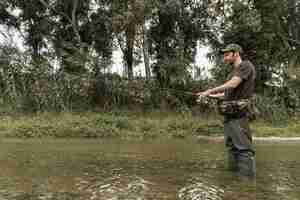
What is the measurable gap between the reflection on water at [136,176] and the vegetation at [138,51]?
806 cm

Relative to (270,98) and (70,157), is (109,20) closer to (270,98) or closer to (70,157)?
(270,98)

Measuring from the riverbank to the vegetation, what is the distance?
151 cm

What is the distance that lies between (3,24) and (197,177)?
766 inches

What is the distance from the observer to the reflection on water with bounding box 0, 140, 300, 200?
16.2 feet

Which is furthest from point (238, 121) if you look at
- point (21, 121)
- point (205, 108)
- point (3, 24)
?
point (3, 24)

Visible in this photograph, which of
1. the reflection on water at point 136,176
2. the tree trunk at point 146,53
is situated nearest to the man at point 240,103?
the reflection on water at point 136,176

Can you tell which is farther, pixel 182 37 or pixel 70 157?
pixel 182 37

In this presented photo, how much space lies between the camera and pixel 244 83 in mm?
6125

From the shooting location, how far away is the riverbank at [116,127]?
13.1 m

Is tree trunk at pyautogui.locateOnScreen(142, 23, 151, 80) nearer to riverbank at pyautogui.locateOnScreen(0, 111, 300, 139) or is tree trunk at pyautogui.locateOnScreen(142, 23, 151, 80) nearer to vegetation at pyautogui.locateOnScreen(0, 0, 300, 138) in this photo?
vegetation at pyautogui.locateOnScreen(0, 0, 300, 138)

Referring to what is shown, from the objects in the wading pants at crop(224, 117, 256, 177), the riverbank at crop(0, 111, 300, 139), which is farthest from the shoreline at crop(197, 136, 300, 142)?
the wading pants at crop(224, 117, 256, 177)

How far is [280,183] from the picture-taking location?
230 inches

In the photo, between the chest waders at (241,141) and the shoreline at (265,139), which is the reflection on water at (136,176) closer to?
the chest waders at (241,141)

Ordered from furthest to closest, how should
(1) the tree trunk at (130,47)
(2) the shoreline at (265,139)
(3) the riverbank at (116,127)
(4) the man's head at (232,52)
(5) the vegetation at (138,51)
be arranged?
1. (1) the tree trunk at (130,47)
2. (5) the vegetation at (138,51)
3. (3) the riverbank at (116,127)
4. (2) the shoreline at (265,139)
5. (4) the man's head at (232,52)
